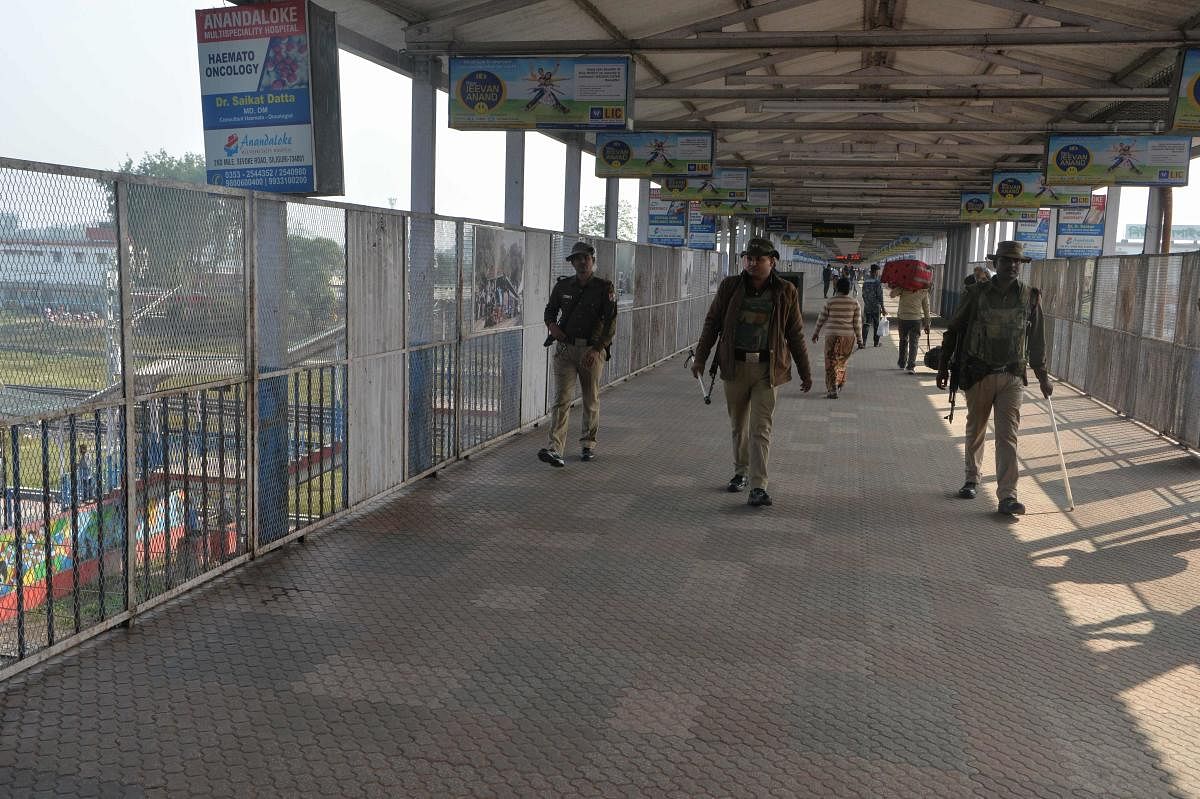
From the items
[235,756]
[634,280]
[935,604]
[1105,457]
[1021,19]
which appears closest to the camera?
[235,756]

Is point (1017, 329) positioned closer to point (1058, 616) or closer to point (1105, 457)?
point (1058, 616)

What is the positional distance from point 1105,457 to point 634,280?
24.8 feet

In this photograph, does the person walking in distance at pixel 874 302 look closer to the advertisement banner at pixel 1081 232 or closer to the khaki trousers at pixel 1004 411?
the advertisement banner at pixel 1081 232

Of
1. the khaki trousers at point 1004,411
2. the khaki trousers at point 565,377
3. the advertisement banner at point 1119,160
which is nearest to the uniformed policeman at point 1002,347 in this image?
the khaki trousers at point 1004,411

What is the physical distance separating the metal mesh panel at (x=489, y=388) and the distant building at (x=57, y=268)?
4.52 m

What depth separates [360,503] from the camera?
7.28 metres

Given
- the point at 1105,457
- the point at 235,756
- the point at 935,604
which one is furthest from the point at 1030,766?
the point at 1105,457

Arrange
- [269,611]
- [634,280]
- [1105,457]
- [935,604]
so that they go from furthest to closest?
[634,280]
[1105,457]
[935,604]
[269,611]

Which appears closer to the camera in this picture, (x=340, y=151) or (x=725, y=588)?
(x=725, y=588)

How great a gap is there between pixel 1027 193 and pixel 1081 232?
620 cm

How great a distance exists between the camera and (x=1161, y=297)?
11375 millimetres

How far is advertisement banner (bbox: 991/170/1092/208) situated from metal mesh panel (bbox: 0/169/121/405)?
61.9ft

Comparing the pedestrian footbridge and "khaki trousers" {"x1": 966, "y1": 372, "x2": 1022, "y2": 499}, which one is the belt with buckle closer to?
the pedestrian footbridge

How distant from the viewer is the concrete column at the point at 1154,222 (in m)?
19.2
